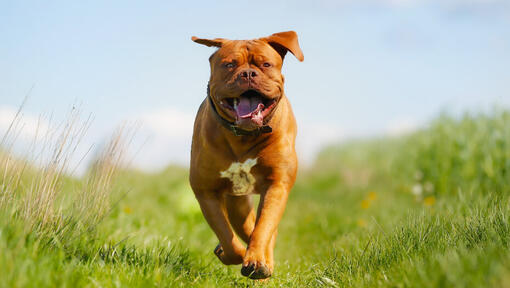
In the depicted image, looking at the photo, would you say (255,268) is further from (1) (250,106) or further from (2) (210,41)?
(2) (210,41)

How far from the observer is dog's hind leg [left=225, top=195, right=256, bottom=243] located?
4.36 metres

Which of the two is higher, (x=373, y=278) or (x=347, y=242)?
(x=373, y=278)

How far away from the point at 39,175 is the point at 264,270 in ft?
6.17

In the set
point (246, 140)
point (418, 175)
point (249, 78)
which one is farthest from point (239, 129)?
point (418, 175)

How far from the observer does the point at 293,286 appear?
365cm

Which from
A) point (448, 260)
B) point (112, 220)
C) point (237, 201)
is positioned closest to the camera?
point (448, 260)

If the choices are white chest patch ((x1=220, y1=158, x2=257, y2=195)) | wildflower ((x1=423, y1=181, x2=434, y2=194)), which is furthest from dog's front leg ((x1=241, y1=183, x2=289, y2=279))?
wildflower ((x1=423, y1=181, x2=434, y2=194))

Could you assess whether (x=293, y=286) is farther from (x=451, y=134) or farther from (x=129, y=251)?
(x=451, y=134)

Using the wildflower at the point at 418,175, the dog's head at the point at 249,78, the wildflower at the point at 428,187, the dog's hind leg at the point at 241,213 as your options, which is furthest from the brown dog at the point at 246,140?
the wildflower at the point at 418,175

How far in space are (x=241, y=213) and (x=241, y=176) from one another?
717 mm

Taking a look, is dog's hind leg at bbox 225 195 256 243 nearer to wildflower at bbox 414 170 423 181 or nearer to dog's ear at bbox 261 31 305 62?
dog's ear at bbox 261 31 305 62

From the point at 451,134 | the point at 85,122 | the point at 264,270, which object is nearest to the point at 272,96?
the point at 264,270

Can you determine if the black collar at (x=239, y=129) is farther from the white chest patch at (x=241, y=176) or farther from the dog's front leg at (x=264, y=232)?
the dog's front leg at (x=264, y=232)

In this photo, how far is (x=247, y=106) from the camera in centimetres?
Answer: 353
